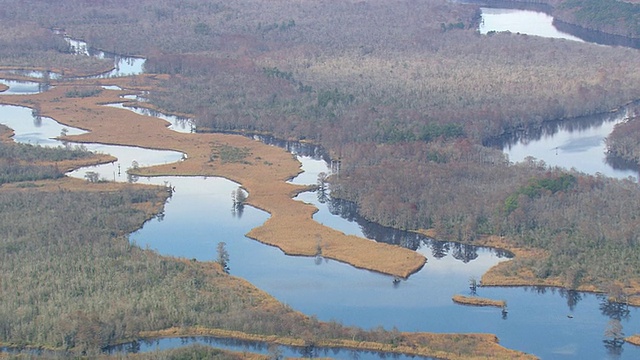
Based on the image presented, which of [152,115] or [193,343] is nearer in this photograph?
[193,343]

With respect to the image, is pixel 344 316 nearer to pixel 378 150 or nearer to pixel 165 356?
pixel 165 356

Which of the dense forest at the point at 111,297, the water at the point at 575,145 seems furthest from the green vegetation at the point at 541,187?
the dense forest at the point at 111,297

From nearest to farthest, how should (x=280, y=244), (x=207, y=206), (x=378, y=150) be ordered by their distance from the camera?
(x=280, y=244), (x=207, y=206), (x=378, y=150)

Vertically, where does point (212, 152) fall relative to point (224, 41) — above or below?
below

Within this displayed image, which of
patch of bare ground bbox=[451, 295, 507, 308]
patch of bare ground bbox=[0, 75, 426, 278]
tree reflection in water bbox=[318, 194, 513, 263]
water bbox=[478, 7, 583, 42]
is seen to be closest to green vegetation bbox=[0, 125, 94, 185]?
patch of bare ground bbox=[0, 75, 426, 278]

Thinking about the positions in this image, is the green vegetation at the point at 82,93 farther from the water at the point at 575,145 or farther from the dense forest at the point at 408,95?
the water at the point at 575,145

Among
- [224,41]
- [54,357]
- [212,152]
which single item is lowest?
[54,357]

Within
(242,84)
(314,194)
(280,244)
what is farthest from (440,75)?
(280,244)
